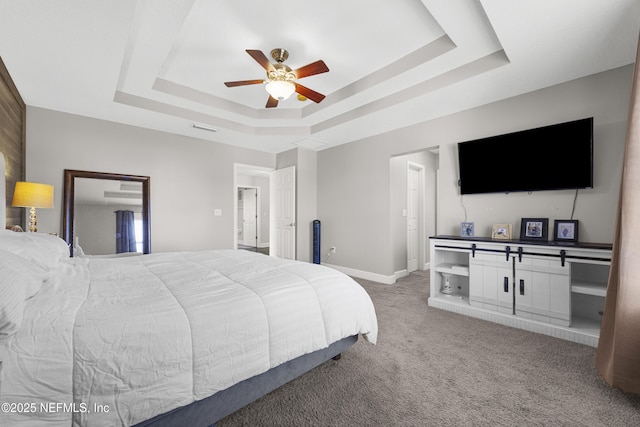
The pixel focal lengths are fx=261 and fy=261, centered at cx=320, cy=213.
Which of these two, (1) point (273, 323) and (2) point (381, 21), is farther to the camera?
(2) point (381, 21)

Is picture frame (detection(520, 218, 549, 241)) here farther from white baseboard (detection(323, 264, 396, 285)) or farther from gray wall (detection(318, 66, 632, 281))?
white baseboard (detection(323, 264, 396, 285))

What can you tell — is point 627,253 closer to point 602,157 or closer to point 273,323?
point 602,157

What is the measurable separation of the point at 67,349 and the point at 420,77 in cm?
337

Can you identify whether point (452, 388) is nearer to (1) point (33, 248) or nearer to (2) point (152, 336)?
(2) point (152, 336)

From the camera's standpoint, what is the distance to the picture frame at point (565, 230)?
257 centimetres

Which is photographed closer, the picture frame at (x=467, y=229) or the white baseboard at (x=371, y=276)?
the picture frame at (x=467, y=229)

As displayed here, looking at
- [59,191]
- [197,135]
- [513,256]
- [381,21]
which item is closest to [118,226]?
[59,191]

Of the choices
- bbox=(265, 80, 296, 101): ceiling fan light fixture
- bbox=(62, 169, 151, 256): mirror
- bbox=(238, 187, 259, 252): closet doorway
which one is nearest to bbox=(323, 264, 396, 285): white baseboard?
bbox=(265, 80, 296, 101): ceiling fan light fixture

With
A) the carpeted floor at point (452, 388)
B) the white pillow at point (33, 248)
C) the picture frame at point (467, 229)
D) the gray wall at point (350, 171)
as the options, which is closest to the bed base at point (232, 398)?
the carpeted floor at point (452, 388)

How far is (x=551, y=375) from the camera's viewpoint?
1.83 meters

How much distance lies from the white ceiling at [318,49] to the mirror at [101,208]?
2.88 feet

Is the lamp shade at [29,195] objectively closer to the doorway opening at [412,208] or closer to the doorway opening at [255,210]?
the doorway opening at [412,208]

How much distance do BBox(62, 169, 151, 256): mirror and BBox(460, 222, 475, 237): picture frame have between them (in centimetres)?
442

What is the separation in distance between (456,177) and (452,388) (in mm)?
2537
